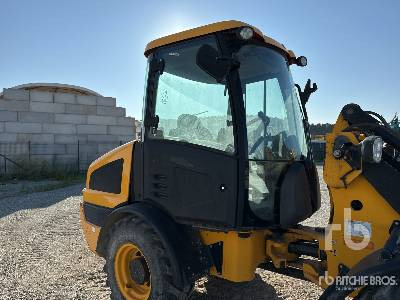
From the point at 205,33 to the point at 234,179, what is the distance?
114cm

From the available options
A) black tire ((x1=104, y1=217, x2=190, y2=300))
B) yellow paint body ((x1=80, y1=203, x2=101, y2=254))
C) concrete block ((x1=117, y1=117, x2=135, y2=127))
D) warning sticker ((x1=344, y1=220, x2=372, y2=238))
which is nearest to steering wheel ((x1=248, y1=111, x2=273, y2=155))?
warning sticker ((x1=344, y1=220, x2=372, y2=238))

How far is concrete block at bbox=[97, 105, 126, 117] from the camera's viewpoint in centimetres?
1758

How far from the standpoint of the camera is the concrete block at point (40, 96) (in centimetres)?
1596

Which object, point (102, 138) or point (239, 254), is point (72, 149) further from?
point (239, 254)

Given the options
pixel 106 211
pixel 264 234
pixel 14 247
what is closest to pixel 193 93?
pixel 264 234

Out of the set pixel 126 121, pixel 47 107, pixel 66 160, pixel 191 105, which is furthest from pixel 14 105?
pixel 191 105

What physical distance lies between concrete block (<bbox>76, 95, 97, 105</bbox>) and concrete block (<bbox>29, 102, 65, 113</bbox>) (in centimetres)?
72

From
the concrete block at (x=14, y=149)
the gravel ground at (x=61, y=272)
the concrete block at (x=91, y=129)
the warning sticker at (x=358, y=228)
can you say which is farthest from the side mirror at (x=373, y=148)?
the concrete block at (x=91, y=129)

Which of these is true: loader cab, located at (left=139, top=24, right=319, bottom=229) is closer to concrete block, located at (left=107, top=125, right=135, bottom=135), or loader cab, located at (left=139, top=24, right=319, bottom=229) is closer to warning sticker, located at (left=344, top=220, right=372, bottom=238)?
warning sticker, located at (left=344, top=220, right=372, bottom=238)

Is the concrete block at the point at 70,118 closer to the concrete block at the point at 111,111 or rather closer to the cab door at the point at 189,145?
the concrete block at the point at 111,111

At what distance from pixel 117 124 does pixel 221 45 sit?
50.7 ft

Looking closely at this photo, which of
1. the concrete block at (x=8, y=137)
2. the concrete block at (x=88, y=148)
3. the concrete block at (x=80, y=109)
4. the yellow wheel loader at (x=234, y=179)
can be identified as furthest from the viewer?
the concrete block at (x=88, y=148)

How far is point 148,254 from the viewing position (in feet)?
10.9

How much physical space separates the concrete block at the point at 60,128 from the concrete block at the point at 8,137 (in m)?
1.11
